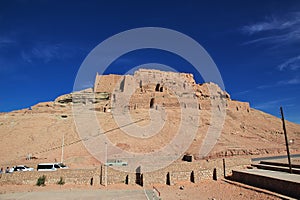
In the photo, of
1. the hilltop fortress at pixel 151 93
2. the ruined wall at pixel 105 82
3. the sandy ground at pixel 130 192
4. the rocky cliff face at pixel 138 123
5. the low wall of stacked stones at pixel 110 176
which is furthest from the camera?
the ruined wall at pixel 105 82

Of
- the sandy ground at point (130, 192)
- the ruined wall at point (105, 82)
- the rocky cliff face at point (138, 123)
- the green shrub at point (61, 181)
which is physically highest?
the ruined wall at point (105, 82)

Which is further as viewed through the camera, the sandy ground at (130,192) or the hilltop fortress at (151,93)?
the hilltop fortress at (151,93)

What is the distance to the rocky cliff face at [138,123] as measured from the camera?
32969mm

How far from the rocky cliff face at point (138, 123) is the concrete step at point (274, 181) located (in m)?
11.3

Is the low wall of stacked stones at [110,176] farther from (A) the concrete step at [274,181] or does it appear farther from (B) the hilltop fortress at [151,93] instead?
(B) the hilltop fortress at [151,93]

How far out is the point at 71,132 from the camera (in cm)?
4034

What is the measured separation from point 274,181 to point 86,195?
12340 millimetres

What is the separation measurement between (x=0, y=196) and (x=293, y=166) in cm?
2221

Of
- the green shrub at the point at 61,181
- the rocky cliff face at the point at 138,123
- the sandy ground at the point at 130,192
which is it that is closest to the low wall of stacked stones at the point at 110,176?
the green shrub at the point at 61,181

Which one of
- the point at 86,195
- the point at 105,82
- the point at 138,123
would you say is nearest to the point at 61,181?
the point at 86,195

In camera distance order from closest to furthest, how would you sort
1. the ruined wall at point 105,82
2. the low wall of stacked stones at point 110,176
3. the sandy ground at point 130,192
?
the sandy ground at point 130,192, the low wall of stacked stones at point 110,176, the ruined wall at point 105,82

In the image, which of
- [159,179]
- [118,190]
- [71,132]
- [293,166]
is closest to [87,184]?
[118,190]

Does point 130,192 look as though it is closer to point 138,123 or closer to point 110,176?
point 110,176

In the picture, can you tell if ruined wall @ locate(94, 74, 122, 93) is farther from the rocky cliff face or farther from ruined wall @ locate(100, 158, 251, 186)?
Result: ruined wall @ locate(100, 158, 251, 186)
